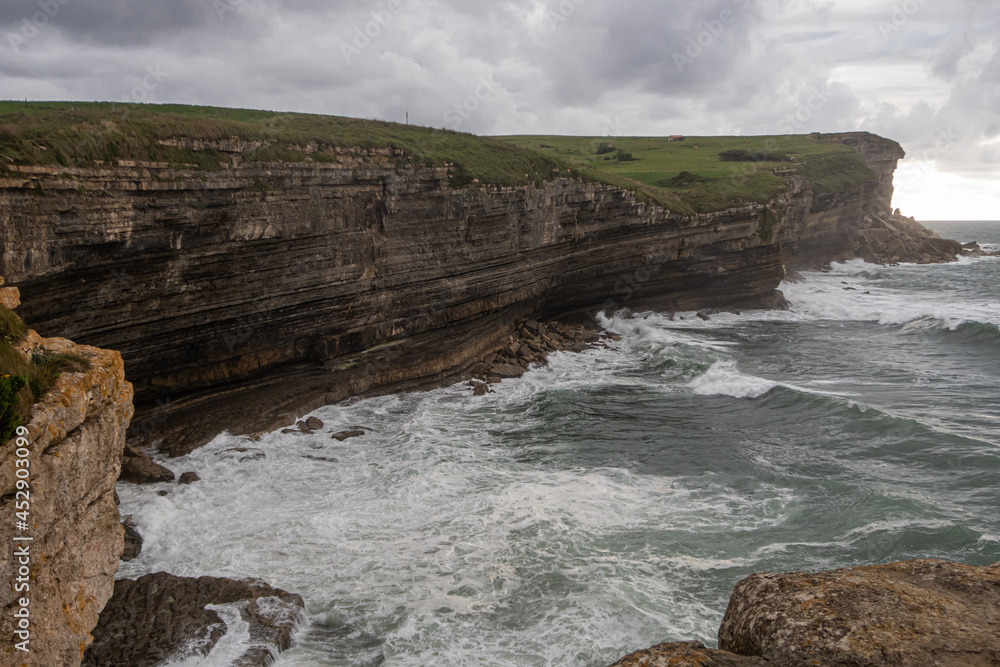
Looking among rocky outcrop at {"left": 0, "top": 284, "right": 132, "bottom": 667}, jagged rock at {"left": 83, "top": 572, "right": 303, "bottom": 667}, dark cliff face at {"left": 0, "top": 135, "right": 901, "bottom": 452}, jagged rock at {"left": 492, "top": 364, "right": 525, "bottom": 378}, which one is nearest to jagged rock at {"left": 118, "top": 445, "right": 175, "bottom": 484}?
dark cliff face at {"left": 0, "top": 135, "right": 901, "bottom": 452}

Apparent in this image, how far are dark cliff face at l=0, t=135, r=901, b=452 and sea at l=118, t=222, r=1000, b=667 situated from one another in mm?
2611

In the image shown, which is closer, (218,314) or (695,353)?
(218,314)

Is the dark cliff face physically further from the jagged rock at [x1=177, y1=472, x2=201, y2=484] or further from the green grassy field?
the jagged rock at [x1=177, y1=472, x2=201, y2=484]

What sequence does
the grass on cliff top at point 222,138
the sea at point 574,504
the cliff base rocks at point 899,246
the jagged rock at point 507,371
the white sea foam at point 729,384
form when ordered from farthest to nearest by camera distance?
the cliff base rocks at point 899,246 → the jagged rock at point 507,371 → the white sea foam at point 729,384 → the grass on cliff top at point 222,138 → the sea at point 574,504

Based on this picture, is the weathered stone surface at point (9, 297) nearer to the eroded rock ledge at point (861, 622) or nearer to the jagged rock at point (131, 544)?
the jagged rock at point (131, 544)

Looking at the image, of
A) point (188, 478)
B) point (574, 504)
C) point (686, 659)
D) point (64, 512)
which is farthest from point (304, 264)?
point (686, 659)

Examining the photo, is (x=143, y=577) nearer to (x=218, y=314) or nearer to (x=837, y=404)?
(x=218, y=314)

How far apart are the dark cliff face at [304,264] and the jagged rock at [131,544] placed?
5.93 meters

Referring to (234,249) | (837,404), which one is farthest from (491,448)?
(837,404)

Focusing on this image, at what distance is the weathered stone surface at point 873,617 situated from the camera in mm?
4949

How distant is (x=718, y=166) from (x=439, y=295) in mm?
34683

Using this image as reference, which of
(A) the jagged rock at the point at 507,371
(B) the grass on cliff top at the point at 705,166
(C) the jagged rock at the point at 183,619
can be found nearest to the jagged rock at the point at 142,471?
(C) the jagged rock at the point at 183,619

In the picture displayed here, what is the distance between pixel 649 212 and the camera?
117ft

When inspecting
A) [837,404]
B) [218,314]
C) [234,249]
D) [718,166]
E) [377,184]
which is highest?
[718,166]
